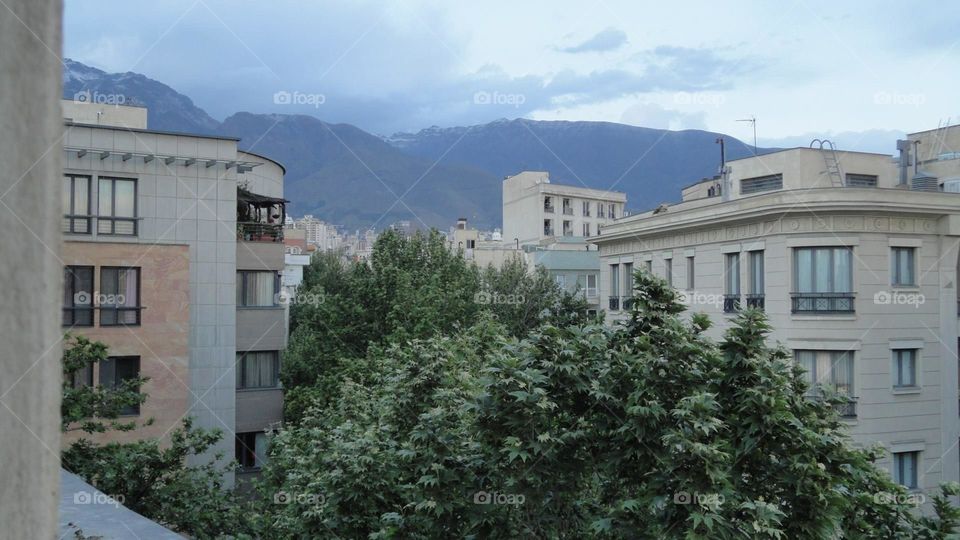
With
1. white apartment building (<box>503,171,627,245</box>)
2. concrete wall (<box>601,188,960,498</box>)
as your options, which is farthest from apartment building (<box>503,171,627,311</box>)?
concrete wall (<box>601,188,960,498</box>)

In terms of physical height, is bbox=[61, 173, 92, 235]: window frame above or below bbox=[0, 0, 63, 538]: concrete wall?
above

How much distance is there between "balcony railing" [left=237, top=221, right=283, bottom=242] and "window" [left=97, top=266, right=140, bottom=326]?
4004 millimetres

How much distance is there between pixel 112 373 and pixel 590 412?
1832 cm

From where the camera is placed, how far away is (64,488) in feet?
26.5

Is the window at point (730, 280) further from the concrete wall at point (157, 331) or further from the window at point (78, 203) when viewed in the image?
the window at point (78, 203)

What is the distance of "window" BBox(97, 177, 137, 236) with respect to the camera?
22.4 m

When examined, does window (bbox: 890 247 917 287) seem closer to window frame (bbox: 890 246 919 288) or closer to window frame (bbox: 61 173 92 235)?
window frame (bbox: 890 246 919 288)

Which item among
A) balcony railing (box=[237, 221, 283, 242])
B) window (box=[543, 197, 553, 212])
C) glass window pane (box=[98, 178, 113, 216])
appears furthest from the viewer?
window (box=[543, 197, 553, 212])

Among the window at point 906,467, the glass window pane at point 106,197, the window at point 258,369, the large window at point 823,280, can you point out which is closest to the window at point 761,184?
the large window at point 823,280

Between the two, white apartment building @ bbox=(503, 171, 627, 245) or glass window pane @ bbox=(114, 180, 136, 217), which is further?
white apartment building @ bbox=(503, 171, 627, 245)

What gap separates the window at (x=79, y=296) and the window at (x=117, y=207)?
1.33m

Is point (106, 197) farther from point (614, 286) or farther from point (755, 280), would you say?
point (614, 286)

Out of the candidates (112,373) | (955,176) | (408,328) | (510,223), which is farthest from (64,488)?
(510,223)

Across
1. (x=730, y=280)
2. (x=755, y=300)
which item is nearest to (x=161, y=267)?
(x=730, y=280)
